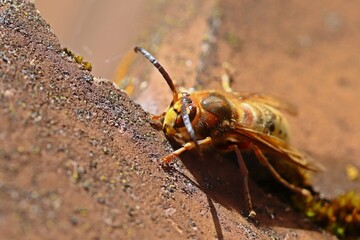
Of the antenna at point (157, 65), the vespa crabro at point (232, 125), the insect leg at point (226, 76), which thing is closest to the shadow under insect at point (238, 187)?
the vespa crabro at point (232, 125)

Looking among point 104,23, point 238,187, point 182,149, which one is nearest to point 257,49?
point 104,23

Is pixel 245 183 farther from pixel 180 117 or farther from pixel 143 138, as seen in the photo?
pixel 143 138

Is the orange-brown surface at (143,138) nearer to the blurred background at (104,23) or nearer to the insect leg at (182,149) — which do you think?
the insect leg at (182,149)

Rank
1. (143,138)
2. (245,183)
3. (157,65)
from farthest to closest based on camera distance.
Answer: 1. (245,183)
2. (157,65)
3. (143,138)

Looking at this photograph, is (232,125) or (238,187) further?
(238,187)

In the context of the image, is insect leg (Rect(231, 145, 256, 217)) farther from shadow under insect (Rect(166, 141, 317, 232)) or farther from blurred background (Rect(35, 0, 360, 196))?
blurred background (Rect(35, 0, 360, 196))

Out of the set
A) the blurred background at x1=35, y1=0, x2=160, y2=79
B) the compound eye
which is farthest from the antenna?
the blurred background at x1=35, y1=0, x2=160, y2=79
